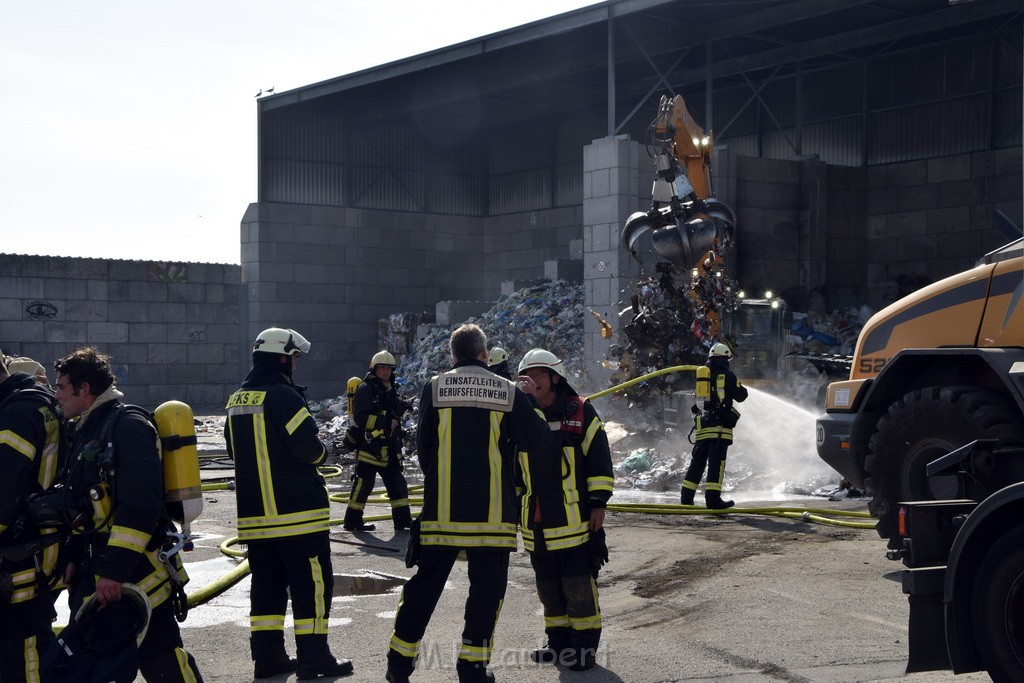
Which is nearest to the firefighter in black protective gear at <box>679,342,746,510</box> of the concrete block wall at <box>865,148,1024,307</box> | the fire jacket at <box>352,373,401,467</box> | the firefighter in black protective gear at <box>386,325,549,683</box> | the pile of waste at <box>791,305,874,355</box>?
the fire jacket at <box>352,373,401,467</box>

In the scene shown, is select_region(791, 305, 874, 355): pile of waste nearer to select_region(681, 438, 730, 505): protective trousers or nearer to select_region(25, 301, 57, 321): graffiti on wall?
select_region(681, 438, 730, 505): protective trousers

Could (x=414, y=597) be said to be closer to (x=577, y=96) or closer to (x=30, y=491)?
(x=30, y=491)

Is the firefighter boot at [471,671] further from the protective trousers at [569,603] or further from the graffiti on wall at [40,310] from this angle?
the graffiti on wall at [40,310]

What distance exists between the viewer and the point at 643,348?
18.4 meters

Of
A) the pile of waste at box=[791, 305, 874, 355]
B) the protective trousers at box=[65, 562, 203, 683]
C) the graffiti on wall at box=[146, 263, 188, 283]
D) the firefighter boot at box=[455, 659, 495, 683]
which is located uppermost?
the graffiti on wall at box=[146, 263, 188, 283]

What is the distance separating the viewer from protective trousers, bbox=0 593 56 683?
4.63 meters

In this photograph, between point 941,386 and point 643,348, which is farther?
point 643,348

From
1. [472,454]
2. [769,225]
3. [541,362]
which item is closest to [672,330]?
[769,225]

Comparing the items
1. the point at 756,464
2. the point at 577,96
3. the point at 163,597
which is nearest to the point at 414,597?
the point at 163,597

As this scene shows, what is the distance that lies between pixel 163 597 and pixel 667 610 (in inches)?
143

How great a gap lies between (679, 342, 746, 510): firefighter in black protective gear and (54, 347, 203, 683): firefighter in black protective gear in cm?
774

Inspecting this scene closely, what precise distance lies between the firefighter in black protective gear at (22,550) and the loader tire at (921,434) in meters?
4.72

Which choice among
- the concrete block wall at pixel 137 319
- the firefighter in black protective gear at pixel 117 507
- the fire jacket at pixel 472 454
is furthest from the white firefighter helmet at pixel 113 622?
the concrete block wall at pixel 137 319

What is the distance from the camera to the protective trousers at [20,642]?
4633 millimetres
